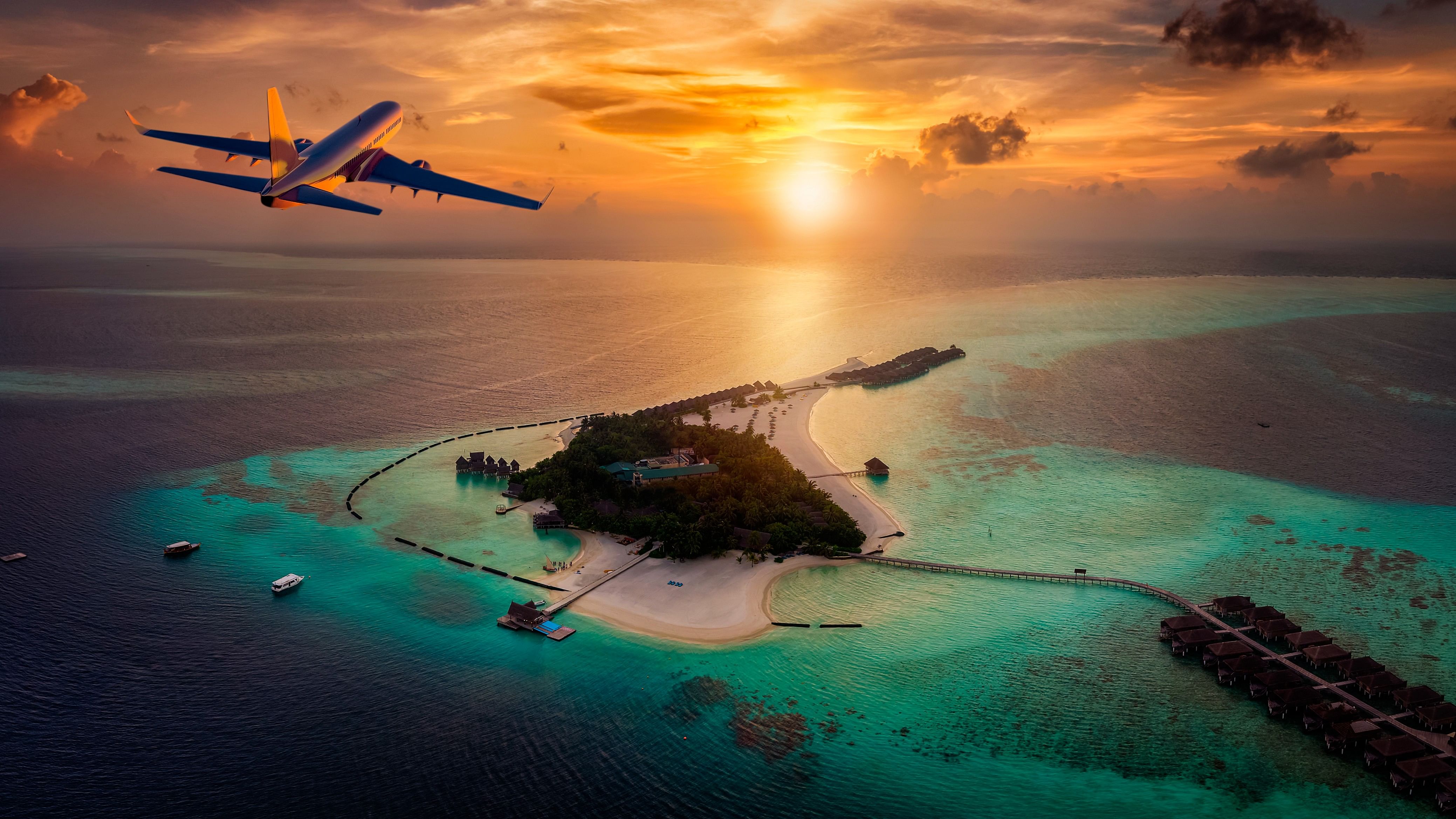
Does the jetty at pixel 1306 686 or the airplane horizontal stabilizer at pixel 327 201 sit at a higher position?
the airplane horizontal stabilizer at pixel 327 201

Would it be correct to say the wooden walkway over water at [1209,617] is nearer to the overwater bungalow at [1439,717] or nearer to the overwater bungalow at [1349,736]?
the overwater bungalow at [1439,717]

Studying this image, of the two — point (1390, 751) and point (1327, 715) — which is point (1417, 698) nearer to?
point (1327, 715)

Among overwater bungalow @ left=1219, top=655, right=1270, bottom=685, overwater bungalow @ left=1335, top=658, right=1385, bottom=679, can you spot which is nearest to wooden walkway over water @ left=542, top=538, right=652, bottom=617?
overwater bungalow @ left=1219, top=655, right=1270, bottom=685

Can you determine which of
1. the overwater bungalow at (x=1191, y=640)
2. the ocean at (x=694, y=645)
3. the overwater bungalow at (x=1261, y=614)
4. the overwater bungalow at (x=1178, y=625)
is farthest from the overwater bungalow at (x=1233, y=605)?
the overwater bungalow at (x=1191, y=640)

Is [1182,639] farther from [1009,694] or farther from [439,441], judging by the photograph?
[439,441]

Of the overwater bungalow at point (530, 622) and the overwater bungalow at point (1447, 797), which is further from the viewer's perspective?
the overwater bungalow at point (530, 622)

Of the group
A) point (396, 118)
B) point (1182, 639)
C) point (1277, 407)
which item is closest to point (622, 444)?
point (396, 118)
